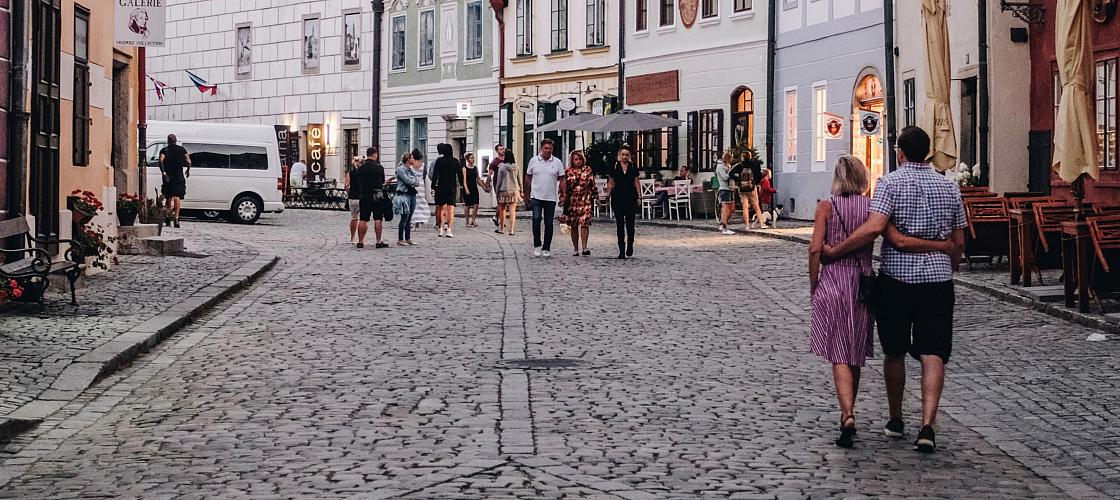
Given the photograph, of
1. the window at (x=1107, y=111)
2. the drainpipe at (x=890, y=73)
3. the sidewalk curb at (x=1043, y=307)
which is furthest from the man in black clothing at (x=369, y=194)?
the window at (x=1107, y=111)

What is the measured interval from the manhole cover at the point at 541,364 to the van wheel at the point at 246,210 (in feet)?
86.8

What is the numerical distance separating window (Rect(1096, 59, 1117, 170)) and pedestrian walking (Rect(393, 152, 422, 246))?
10.6m

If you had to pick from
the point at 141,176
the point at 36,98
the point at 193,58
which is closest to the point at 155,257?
the point at 141,176

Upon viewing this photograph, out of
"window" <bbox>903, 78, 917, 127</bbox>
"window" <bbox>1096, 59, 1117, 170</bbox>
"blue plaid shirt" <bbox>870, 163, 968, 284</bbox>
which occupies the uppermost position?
"window" <bbox>903, 78, 917, 127</bbox>

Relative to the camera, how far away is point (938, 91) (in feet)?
76.2

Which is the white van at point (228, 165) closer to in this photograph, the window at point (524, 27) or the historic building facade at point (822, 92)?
the historic building facade at point (822, 92)

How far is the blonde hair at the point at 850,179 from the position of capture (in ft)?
28.6

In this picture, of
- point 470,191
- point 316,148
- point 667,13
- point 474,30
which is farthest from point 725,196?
point 316,148

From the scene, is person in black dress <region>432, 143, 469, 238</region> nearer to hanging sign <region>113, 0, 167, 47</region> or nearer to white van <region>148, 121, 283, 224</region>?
white van <region>148, 121, 283, 224</region>

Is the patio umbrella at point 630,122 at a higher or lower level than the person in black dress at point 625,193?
higher

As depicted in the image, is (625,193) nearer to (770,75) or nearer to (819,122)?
(819,122)

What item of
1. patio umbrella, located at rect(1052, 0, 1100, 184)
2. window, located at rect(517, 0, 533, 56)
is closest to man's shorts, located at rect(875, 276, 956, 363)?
patio umbrella, located at rect(1052, 0, 1100, 184)

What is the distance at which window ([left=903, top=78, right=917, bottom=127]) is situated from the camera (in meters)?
30.5

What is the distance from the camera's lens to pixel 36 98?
16094 millimetres
